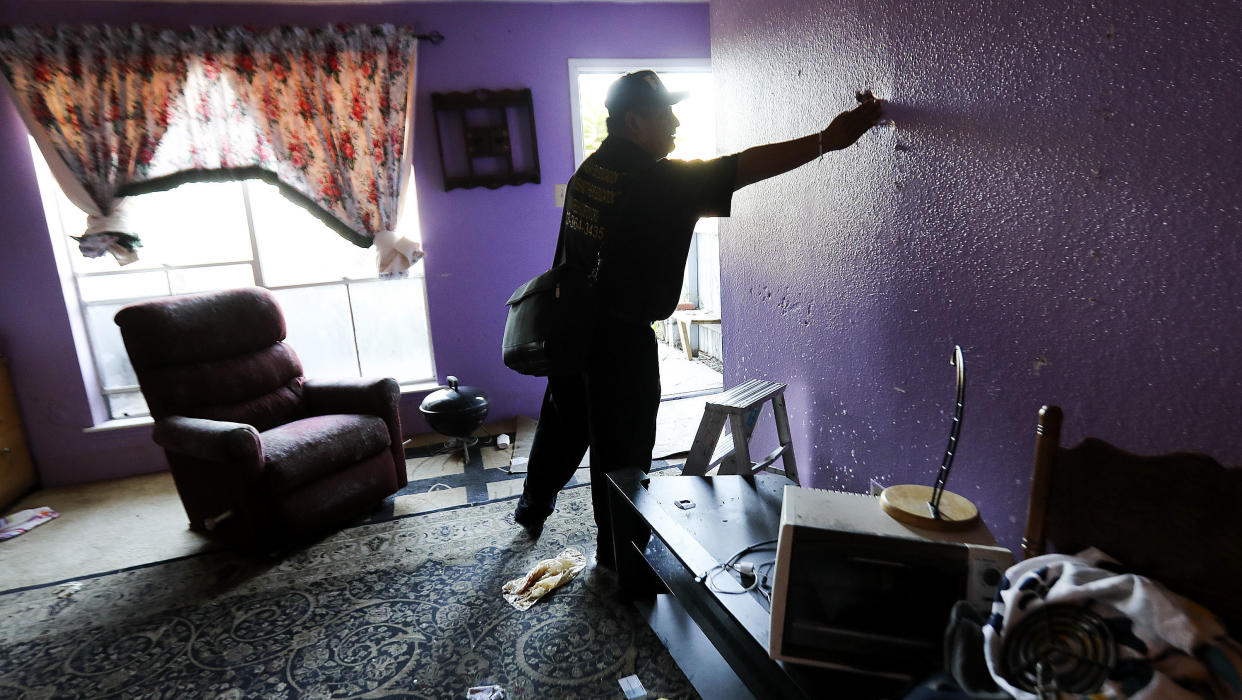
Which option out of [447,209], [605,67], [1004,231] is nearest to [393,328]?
[447,209]

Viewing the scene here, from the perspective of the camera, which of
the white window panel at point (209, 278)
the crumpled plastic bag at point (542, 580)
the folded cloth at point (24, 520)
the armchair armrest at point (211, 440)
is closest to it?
the crumpled plastic bag at point (542, 580)

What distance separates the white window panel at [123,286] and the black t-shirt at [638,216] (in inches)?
108

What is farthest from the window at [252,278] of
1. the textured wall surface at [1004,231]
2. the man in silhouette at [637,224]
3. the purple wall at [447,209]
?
the textured wall surface at [1004,231]

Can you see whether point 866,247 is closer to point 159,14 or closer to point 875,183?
point 875,183

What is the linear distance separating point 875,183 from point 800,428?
811mm

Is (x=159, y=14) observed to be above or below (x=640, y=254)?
above

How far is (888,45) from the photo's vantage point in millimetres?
1422

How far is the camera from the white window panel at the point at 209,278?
10.7 ft

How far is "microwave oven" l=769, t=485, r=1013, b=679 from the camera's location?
92 centimetres

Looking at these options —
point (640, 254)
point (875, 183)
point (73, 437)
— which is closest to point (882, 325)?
point (875, 183)

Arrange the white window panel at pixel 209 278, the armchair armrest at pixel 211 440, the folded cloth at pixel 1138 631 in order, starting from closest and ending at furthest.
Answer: the folded cloth at pixel 1138 631, the armchair armrest at pixel 211 440, the white window panel at pixel 209 278

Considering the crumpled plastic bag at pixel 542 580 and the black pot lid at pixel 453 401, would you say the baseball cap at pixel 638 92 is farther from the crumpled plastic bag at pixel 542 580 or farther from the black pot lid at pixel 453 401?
the black pot lid at pixel 453 401

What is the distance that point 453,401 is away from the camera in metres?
3.02

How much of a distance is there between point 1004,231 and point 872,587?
2.36 feet
